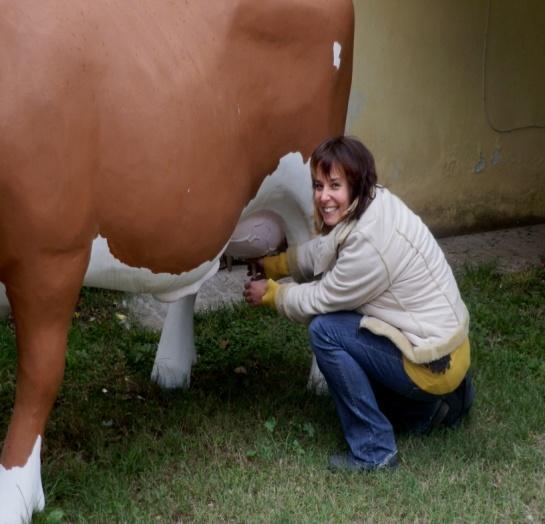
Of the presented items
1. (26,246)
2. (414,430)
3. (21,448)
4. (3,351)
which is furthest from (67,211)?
(3,351)

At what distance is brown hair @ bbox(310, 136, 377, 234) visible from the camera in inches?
112

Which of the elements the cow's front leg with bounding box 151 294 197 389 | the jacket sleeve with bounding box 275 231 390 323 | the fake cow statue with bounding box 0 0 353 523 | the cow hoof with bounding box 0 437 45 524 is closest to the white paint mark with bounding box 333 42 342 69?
the fake cow statue with bounding box 0 0 353 523

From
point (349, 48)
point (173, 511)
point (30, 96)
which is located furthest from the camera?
point (349, 48)

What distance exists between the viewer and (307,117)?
10.3 ft

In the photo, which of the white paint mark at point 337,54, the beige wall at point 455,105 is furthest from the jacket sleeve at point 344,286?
the beige wall at point 455,105

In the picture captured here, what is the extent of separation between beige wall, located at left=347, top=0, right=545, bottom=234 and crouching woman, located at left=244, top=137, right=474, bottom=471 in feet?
9.01

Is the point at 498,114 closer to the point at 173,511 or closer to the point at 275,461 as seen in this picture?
the point at 275,461

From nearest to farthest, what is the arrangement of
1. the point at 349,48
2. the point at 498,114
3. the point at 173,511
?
the point at 173,511
the point at 349,48
the point at 498,114

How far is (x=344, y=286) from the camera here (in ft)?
9.53

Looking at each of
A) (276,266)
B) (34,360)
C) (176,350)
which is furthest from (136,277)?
(176,350)

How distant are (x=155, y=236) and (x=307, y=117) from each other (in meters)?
0.75

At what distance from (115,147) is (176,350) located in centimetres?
134

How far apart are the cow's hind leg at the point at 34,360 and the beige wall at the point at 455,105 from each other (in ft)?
11.0

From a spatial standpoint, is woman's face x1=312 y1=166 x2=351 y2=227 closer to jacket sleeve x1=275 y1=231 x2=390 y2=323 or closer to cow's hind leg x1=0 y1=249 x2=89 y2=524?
jacket sleeve x1=275 y1=231 x2=390 y2=323
